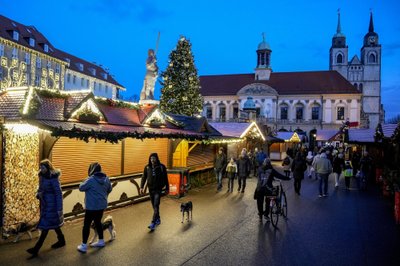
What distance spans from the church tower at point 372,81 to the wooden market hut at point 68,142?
8701 centimetres

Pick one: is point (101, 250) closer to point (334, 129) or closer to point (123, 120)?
point (123, 120)

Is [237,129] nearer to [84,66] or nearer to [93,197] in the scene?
[93,197]

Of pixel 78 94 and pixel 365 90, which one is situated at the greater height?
pixel 365 90

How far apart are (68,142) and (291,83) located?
64968mm

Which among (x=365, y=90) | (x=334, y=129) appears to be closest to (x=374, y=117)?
(x=365, y=90)

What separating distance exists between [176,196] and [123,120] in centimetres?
384

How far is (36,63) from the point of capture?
187ft

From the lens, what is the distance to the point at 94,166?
801 centimetres

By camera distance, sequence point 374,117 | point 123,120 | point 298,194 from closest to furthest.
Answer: point 123,120, point 298,194, point 374,117

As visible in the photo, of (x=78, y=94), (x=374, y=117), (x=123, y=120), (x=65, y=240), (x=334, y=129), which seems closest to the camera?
(x=65, y=240)

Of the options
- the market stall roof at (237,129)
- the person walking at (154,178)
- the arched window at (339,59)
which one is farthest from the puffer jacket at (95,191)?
the arched window at (339,59)

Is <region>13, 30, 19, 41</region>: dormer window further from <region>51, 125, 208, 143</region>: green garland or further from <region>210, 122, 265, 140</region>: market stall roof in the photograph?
<region>51, 125, 208, 143</region>: green garland

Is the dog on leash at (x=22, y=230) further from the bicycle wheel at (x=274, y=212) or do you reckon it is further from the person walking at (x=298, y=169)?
the person walking at (x=298, y=169)

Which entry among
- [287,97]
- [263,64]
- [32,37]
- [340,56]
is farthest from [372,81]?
[32,37]
